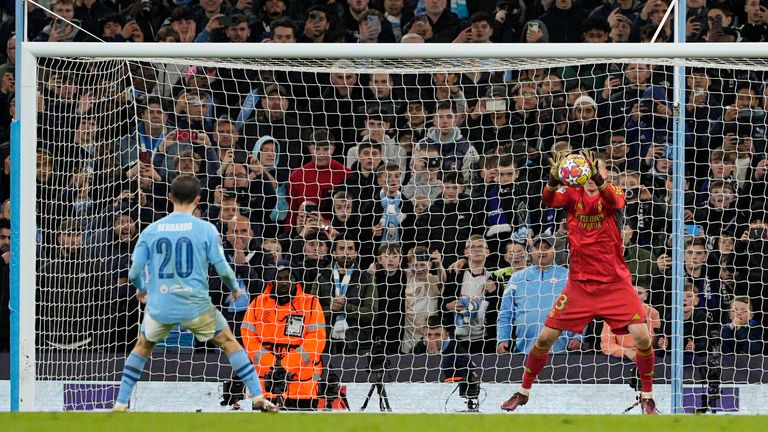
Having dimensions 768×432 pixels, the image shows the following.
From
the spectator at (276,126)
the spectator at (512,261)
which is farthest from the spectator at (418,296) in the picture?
the spectator at (276,126)

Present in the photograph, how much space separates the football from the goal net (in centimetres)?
102

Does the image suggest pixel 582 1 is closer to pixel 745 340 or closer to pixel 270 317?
pixel 745 340

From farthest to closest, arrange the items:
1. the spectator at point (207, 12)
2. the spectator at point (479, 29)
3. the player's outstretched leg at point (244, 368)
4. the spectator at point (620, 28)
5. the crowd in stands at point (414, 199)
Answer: the spectator at point (207, 12)
the spectator at point (479, 29)
the spectator at point (620, 28)
the crowd in stands at point (414, 199)
the player's outstretched leg at point (244, 368)

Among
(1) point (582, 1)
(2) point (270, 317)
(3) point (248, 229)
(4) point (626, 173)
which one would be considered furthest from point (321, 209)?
(1) point (582, 1)

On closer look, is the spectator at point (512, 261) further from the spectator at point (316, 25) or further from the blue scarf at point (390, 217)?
the spectator at point (316, 25)

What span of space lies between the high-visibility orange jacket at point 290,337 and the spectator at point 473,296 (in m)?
0.95

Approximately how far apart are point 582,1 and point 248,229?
359 cm

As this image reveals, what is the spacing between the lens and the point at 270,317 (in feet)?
25.8

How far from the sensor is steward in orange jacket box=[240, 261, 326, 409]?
776 cm

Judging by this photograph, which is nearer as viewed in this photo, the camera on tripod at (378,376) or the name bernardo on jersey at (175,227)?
the name bernardo on jersey at (175,227)

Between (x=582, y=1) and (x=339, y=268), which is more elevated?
(x=582, y=1)

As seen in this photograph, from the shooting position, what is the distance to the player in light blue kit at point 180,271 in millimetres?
6387

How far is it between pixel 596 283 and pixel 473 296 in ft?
3.95

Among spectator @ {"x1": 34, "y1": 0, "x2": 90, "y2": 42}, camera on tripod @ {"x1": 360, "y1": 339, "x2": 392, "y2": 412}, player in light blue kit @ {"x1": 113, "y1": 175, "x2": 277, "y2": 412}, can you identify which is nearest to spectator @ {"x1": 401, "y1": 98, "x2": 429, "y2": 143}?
camera on tripod @ {"x1": 360, "y1": 339, "x2": 392, "y2": 412}
